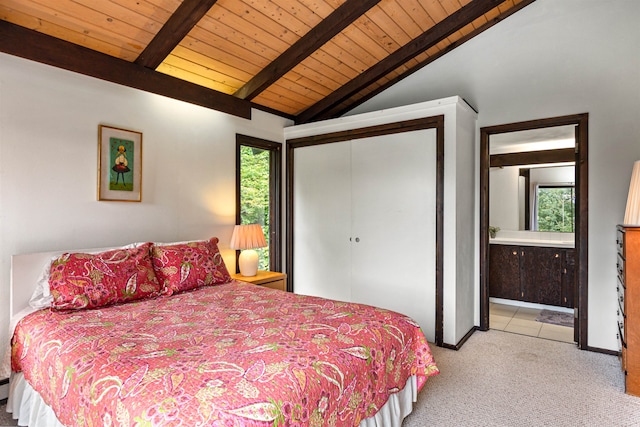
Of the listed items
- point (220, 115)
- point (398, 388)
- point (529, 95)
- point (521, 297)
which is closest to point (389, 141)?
point (529, 95)

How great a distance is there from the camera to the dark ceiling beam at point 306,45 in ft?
9.46

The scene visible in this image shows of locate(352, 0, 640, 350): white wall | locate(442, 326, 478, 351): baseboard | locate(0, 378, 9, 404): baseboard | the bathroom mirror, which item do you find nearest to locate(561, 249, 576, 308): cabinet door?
the bathroom mirror

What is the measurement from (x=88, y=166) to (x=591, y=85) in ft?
14.0

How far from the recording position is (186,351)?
1.51 m

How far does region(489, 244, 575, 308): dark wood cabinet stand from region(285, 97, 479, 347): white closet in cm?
127

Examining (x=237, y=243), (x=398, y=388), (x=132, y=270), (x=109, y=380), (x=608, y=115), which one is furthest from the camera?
(x=237, y=243)

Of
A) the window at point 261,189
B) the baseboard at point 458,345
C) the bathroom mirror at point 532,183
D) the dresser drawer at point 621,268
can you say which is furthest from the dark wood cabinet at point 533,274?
Result: the window at point 261,189

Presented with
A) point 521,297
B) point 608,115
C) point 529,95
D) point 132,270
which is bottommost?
point 521,297

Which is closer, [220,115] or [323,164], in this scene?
[220,115]

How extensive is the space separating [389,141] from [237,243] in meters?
1.82

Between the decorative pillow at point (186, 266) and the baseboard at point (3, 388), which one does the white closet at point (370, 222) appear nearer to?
the decorative pillow at point (186, 266)

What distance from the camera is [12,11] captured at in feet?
7.36

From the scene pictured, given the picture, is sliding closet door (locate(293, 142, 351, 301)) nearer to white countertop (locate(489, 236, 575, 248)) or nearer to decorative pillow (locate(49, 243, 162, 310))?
decorative pillow (locate(49, 243, 162, 310))

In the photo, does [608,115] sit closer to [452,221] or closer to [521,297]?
[452,221]
